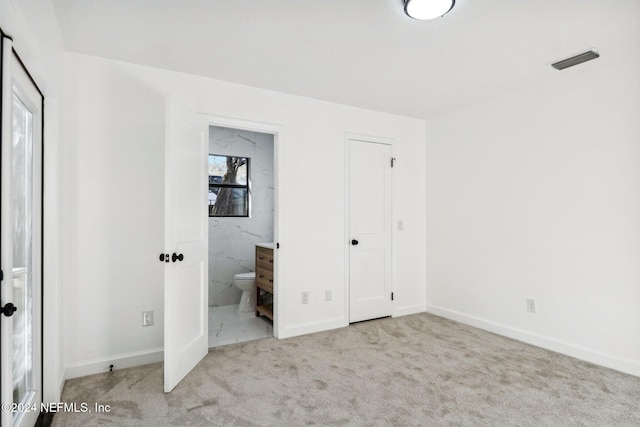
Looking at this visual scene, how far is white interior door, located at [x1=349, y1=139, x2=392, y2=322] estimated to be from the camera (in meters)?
3.82

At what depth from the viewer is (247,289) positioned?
4.24 meters

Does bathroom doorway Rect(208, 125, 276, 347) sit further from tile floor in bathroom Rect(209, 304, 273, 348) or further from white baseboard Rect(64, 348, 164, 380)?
white baseboard Rect(64, 348, 164, 380)

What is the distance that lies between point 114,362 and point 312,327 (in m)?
1.74

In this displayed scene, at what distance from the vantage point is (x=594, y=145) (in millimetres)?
2812

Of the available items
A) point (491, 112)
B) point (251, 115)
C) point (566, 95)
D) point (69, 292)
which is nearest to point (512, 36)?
point (566, 95)

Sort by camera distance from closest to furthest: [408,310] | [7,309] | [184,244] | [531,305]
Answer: [7,309], [184,244], [531,305], [408,310]

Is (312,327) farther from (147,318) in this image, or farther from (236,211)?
(236,211)

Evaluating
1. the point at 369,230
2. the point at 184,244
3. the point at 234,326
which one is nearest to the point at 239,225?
the point at 234,326

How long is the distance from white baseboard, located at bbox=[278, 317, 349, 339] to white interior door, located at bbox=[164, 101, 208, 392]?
0.78 m

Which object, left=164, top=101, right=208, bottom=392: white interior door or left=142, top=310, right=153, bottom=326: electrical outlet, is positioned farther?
left=142, top=310, right=153, bottom=326: electrical outlet

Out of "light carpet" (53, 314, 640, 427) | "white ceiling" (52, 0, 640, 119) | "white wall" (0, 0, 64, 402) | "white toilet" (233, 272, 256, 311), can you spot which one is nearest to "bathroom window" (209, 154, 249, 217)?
"white toilet" (233, 272, 256, 311)

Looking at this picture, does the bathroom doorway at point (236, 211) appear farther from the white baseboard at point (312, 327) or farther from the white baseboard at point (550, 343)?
the white baseboard at point (550, 343)

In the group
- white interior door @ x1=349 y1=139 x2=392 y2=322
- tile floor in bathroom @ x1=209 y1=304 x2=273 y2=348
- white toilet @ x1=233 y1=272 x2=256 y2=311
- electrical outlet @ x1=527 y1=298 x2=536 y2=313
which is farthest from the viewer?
white toilet @ x1=233 y1=272 x2=256 y2=311

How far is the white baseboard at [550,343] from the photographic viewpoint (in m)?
2.62
